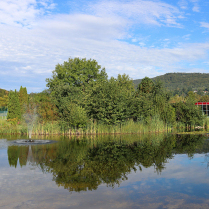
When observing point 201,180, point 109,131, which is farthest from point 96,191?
point 109,131

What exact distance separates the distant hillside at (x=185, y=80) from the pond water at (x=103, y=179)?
380 feet

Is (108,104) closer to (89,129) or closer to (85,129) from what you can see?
(89,129)

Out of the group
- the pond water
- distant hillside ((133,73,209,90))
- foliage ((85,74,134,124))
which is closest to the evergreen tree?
foliage ((85,74,134,124))

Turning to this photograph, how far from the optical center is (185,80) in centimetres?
13688

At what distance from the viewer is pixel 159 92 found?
3275 centimetres

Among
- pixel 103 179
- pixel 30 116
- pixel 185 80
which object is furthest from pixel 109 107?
pixel 185 80

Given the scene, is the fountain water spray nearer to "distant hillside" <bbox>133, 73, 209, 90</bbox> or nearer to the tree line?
the tree line

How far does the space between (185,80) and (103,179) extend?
137 metres

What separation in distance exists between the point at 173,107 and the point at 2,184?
86.7ft

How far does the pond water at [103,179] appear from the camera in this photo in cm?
632

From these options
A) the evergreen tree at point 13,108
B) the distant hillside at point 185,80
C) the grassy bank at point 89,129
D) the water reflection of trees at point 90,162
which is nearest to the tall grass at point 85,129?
the grassy bank at point 89,129

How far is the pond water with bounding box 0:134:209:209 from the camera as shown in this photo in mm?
6324

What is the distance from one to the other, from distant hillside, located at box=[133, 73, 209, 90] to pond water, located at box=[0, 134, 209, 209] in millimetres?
115813

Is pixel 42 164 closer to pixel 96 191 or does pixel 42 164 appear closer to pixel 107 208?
pixel 96 191
